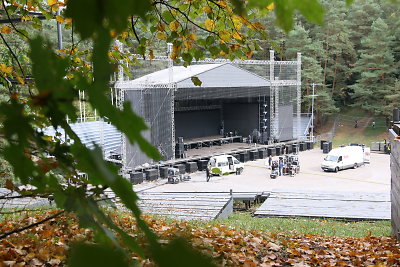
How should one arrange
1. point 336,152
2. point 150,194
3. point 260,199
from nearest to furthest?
point 150,194, point 260,199, point 336,152

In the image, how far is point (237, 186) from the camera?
12.3 m

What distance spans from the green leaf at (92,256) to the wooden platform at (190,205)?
6.62 metres

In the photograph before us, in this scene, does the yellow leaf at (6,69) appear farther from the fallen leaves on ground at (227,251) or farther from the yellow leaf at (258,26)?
the yellow leaf at (258,26)

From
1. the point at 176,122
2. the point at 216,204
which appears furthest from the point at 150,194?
the point at 176,122

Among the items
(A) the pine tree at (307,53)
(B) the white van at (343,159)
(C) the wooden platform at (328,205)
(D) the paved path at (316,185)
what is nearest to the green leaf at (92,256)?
(C) the wooden platform at (328,205)

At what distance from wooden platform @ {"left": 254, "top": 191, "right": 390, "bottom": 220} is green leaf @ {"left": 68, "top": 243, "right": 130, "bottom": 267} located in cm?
829

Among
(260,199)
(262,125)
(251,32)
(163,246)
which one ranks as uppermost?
(251,32)

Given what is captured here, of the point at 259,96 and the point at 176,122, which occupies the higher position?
the point at 259,96

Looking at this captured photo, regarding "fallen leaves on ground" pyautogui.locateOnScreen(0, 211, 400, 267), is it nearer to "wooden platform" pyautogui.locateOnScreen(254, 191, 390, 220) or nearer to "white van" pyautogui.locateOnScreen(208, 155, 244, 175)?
"wooden platform" pyautogui.locateOnScreen(254, 191, 390, 220)

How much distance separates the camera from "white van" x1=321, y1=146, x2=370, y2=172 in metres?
15.1

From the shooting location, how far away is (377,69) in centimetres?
2327

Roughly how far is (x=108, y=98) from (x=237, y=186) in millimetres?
12203

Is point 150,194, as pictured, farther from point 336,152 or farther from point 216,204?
point 336,152

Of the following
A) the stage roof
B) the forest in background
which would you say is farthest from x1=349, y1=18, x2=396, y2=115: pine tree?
the stage roof
